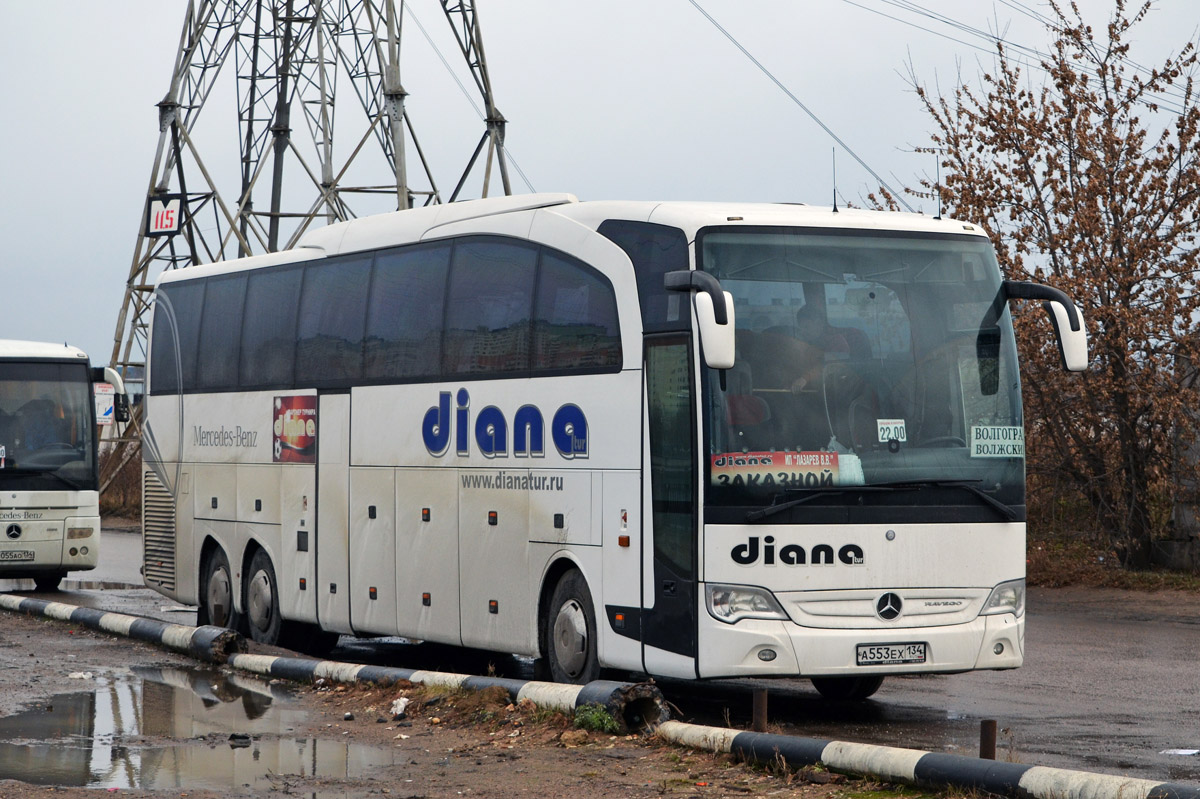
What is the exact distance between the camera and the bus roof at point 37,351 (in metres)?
23.1

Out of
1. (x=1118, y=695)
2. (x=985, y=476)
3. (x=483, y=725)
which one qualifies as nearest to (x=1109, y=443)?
(x=1118, y=695)

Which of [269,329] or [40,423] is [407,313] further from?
[40,423]

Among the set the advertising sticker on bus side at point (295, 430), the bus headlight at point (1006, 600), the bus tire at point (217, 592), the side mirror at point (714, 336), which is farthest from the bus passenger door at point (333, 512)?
the bus headlight at point (1006, 600)

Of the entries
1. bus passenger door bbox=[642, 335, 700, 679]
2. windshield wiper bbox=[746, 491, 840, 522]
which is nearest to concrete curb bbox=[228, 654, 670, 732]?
bus passenger door bbox=[642, 335, 700, 679]

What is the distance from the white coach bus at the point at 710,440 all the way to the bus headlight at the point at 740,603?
0.05ft

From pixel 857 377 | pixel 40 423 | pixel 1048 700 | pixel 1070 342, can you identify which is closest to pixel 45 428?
pixel 40 423

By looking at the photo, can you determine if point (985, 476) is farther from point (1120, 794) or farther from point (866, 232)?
point (1120, 794)

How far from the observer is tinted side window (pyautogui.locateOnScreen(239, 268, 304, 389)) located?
1546cm

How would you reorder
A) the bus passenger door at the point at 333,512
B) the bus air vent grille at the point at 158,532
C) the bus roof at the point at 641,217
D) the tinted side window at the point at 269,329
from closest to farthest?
1. the bus roof at the point at 641,217
2. the bus passenger door at the point at 333,512
3. the tinted side window at the point at 269,329
4. the bus air vent grille at the point at 158,532

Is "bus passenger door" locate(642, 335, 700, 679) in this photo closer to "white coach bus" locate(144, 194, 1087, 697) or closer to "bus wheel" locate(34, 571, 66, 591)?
"white coach bus" locate(144, 194, 1087, 697)

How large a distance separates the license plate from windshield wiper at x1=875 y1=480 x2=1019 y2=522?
39.3 inches

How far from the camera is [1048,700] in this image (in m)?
11.9

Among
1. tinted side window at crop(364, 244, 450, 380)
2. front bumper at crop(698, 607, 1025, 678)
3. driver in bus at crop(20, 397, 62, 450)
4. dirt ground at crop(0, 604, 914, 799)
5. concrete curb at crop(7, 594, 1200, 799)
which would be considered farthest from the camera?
driver in bus at crop(20, 397, 62, 450)

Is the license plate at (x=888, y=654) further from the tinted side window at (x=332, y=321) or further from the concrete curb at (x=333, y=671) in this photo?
the tinted side window at (x=332, y=321)
